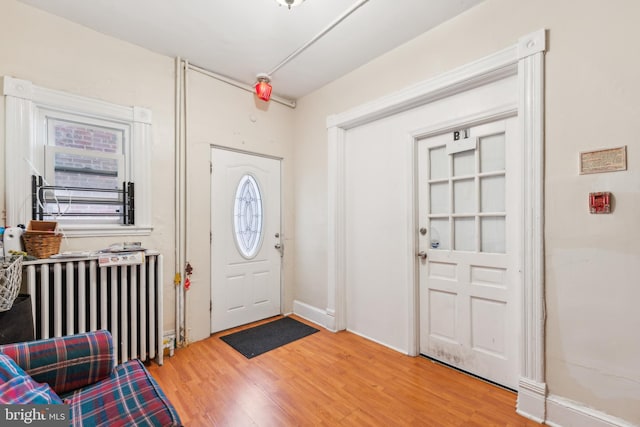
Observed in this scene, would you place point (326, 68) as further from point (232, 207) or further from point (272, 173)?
point (232, 207)

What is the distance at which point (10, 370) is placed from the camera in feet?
3.66

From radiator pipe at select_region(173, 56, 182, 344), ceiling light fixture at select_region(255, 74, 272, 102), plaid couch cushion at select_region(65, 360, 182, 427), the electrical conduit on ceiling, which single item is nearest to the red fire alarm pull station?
plaid couch cushion at select_region(65, 360, 182, 427)

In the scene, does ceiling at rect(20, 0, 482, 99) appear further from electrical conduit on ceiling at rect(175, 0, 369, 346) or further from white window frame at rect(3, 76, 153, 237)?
white window frame at rect(3, 76, 153, 237)

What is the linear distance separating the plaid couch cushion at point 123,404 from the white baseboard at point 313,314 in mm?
2018

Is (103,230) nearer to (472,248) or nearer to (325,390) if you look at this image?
(325,390)

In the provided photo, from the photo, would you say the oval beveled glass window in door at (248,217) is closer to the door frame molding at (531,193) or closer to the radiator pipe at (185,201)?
the radiator pipe at (185,201)

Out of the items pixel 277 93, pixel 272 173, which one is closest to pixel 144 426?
pixel 272 173

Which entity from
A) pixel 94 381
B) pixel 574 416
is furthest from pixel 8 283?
pixel 574 416

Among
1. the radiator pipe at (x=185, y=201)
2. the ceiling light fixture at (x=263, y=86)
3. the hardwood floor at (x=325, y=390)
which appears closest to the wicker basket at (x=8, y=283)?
the hardwood floor at (x=325, y=390)

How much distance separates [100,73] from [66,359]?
87.8 inches

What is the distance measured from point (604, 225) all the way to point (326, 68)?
2.58 meters

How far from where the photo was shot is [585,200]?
1.65m

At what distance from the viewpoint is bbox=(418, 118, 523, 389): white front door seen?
2062 mm

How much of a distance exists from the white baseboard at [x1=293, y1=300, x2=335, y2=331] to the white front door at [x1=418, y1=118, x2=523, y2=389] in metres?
1.02
